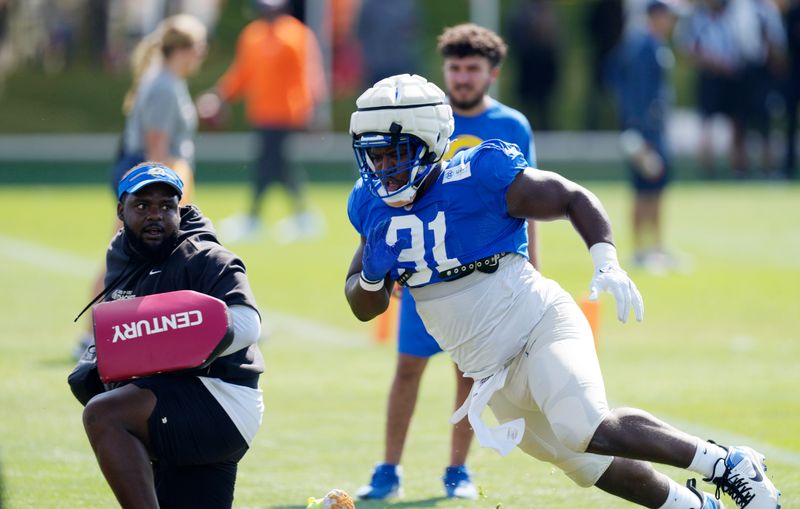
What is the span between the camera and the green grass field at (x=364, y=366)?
262 inches

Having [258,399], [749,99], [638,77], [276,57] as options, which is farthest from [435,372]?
[749,99]

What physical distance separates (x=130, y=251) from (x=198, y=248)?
29 cm

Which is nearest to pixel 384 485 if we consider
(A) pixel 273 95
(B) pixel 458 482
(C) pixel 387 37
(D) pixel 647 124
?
(B) pixel 458 482

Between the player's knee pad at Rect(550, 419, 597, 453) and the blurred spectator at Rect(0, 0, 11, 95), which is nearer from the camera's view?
the player's knee pad at Rect(550, 419, 597, 453)

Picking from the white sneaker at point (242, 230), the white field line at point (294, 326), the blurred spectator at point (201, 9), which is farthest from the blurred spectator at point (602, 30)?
the white field line at point (294, 326)

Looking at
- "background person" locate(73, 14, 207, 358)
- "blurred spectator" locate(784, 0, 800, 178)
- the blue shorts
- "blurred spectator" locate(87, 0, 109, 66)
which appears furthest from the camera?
"blurred spectator" locate(87, 0, 109, 66)

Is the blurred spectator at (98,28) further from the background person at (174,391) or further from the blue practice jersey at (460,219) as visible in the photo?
the blue practice jersey at (460,219)

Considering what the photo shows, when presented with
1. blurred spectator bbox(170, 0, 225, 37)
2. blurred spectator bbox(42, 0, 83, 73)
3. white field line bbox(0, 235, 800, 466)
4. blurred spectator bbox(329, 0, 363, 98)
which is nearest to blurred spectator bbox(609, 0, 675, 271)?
white field line bbox(0, 235, 800, 466)

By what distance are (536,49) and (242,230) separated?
8990 millimetres

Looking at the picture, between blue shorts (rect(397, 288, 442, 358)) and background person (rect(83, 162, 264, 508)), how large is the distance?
3.76ft

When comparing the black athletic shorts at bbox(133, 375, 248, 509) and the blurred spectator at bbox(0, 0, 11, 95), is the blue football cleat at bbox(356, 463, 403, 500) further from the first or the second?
the blurred spectator at bbox(0, 0, 11, 95)

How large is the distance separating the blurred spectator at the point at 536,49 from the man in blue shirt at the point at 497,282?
18172 millimetres

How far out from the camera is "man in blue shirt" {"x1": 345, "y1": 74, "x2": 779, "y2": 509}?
511 centimetres

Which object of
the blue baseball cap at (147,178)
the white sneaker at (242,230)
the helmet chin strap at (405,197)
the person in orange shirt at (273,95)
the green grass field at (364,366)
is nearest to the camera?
the helmet chin strap at (405,197)
